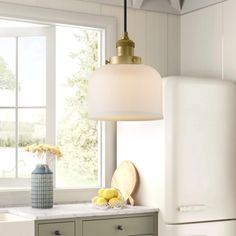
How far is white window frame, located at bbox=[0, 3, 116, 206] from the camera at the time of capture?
12.8 ft

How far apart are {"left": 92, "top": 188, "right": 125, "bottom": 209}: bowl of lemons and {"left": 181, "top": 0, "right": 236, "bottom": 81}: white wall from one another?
122cm

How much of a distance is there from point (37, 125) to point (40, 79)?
1.80 feet

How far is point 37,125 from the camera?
4.96m

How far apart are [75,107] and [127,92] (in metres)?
4.74

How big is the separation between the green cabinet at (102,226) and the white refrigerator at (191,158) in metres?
0.09

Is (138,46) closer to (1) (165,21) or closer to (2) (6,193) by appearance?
(1) (165,21)

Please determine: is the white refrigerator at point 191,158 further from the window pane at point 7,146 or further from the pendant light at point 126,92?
the pendant light at point 126,92

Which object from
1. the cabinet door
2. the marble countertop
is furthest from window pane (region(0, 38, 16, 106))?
the cabinet door

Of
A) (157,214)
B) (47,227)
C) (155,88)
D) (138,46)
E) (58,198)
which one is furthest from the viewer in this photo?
(138,46)

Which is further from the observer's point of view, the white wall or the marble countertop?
the white wall

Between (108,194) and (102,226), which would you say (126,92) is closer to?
(102,226)

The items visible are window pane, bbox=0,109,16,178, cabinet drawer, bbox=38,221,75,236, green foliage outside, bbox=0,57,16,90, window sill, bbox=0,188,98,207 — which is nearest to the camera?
cabinet drawer, bbox=38,221,75,236

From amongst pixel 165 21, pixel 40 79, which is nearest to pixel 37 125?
pixel 40 79

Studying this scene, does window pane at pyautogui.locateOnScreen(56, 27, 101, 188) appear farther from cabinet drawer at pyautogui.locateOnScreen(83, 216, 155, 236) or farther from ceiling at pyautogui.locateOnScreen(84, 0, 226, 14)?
cabinet drawer at pyautogui.locateOnScreen(83, 216, 155, 236)
